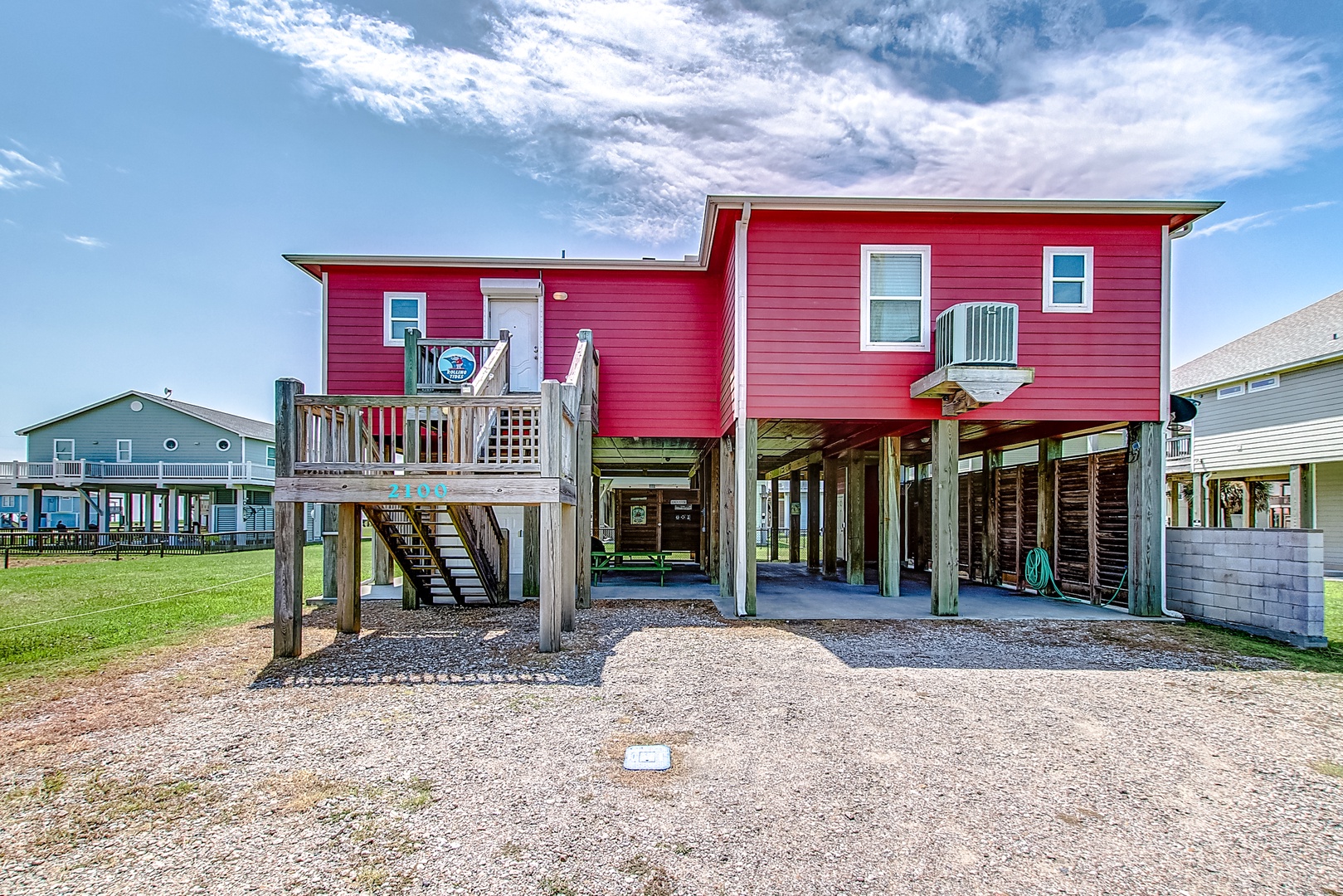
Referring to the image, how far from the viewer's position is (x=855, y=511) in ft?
43.2

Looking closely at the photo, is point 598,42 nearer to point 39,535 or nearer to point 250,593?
point 250,593

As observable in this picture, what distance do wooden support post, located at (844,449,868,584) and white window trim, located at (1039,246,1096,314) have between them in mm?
4371

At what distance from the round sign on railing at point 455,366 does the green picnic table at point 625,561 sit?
4781 mm

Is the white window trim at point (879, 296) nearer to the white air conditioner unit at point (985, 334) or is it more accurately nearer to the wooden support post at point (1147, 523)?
the white air conditioner unit at point (985, 334)

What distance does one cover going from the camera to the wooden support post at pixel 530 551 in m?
10.8

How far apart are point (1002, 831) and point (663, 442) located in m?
10.4

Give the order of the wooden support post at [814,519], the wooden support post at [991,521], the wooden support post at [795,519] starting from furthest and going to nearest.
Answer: the wooden support post at [795,519] < the wooden support post at [814,519] < the wooden support post at [991,521]

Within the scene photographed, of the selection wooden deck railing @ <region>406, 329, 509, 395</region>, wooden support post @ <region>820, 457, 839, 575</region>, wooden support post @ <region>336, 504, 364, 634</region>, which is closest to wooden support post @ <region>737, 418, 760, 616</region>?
wooden deck railing @ <region>406, 329, 509, 395</region>

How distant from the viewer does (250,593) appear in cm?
1191

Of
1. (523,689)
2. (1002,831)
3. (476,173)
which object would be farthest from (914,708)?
(476,173)

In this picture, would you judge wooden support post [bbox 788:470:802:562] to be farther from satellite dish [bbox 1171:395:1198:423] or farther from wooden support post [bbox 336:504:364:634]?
wooden support post [bbox 336:504:364:634]

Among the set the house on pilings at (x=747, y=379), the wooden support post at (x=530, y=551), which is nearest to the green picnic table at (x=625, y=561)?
the house on pilings at (x=747, y=379)

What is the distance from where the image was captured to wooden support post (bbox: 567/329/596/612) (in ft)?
31.9

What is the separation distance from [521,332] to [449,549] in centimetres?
393
